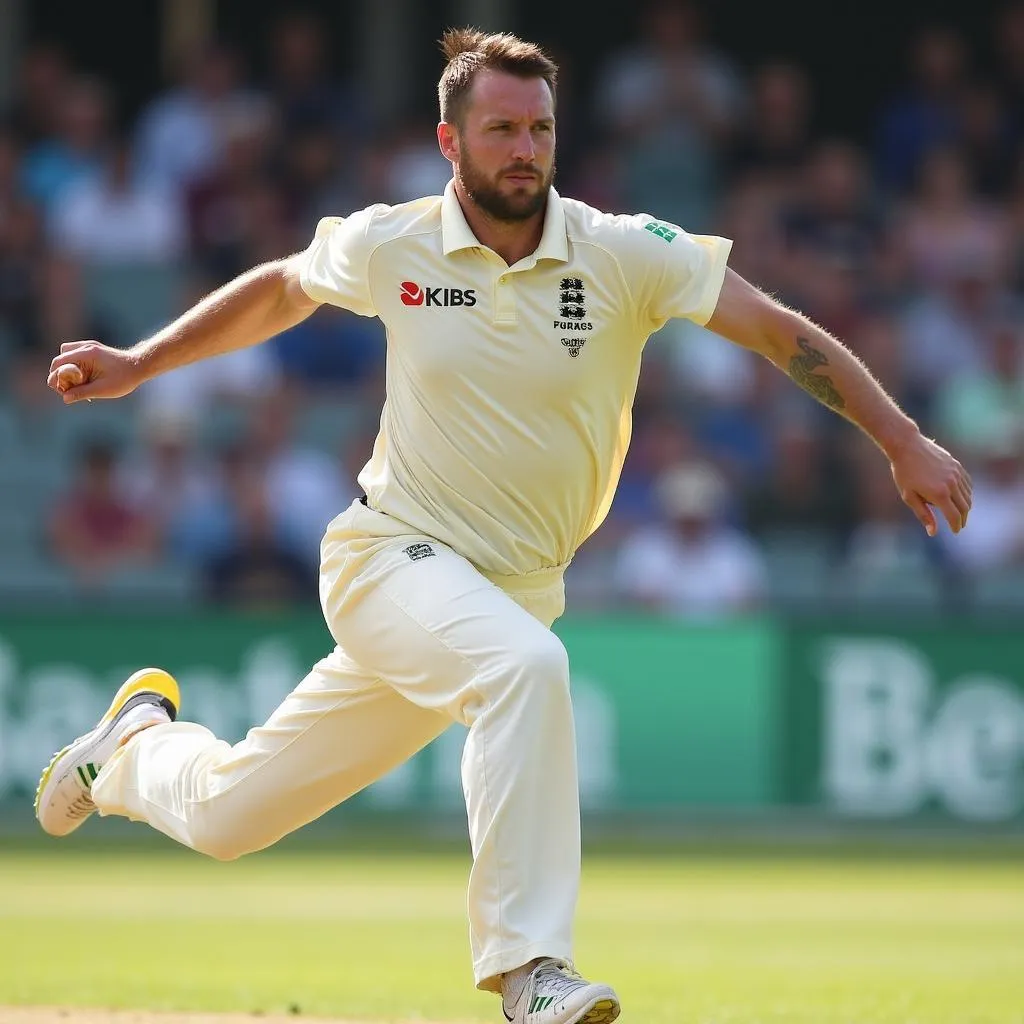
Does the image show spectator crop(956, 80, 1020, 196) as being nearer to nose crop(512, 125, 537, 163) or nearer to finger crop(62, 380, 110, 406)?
nose crop(512, 125, 537, 163)

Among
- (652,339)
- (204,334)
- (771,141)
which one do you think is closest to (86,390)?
(204,334)

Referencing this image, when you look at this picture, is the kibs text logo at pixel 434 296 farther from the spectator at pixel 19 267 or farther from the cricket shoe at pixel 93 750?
the spectator at pixel 19 267

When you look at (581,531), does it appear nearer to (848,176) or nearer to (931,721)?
(931,721)

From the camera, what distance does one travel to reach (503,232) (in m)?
6.05

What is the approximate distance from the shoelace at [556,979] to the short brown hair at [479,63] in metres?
2.35

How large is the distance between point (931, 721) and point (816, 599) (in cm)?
136

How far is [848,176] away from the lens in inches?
693

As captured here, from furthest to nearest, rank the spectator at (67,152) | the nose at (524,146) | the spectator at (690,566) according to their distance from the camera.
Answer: the spectator at (67,152), the spectator at (690,566), the nose at (524,146)

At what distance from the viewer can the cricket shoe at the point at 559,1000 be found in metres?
5.36

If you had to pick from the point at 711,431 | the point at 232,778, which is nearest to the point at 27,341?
the point at 711,431

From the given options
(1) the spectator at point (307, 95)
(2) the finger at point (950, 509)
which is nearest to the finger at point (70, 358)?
(2) the finger at point (950, 509)

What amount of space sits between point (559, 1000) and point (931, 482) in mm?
1709

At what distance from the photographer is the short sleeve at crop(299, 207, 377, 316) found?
20.2ft

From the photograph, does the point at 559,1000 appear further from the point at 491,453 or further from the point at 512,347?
the point at 512,347
